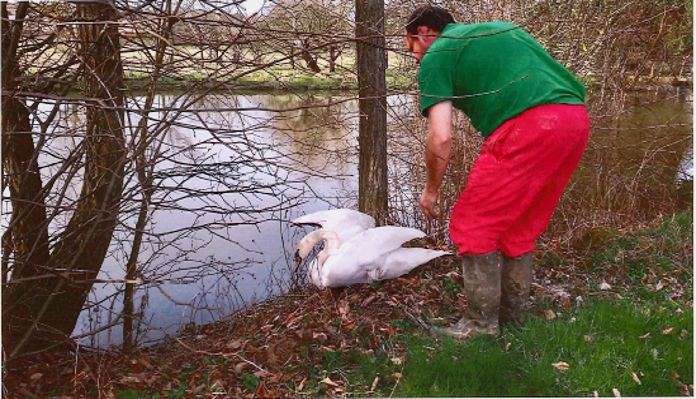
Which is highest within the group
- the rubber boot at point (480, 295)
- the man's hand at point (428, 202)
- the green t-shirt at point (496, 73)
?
the green t-shirt at point (496, 73)

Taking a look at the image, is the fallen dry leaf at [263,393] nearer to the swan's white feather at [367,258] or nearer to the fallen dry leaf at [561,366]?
the swan's white feather at [367,258]

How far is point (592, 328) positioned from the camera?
3158 mm

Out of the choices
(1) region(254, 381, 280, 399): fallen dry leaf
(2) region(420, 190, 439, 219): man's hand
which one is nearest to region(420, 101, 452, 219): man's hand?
(2) region(420, 190, 439, 219): man's hand

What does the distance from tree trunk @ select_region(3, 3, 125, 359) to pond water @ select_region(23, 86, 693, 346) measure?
0.58ft

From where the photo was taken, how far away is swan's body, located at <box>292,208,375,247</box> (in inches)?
157

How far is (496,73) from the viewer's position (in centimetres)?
280

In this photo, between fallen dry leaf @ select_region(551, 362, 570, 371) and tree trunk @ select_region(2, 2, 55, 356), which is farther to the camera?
tree trunk @ select_region(2, 2, 55, 356)

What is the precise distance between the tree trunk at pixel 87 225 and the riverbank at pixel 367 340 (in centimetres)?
27

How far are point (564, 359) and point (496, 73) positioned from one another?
1536 millimetres

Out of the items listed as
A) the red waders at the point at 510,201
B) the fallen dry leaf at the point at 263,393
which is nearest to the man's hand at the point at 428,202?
the red waders at the point at 510,201

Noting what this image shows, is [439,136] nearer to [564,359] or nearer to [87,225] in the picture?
[564,359]

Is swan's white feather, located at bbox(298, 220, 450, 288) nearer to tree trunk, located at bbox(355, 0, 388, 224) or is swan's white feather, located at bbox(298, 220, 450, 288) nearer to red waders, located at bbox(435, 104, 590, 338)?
red waders, located at bbox(435, 104, 590, 338)

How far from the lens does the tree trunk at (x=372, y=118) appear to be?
14.9 ft

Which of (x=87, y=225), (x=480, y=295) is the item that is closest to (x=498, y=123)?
(x=480, y=295)
